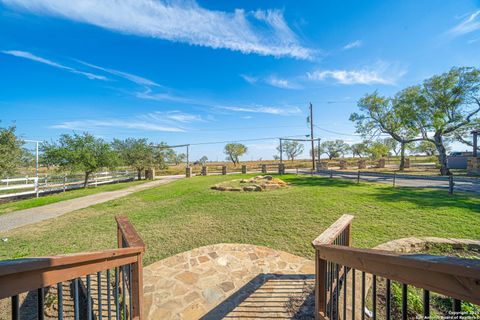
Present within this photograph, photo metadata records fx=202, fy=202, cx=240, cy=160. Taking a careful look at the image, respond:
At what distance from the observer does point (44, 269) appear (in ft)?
3.37

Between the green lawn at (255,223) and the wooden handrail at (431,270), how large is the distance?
113 inches

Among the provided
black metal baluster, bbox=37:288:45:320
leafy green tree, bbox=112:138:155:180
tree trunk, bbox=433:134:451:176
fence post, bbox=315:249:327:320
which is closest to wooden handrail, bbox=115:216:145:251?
black metal baluster, bbox=37:288:45:320

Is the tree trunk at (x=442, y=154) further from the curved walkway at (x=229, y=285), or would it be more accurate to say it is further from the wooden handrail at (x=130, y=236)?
the wooden handrail at (x=130, y=236)

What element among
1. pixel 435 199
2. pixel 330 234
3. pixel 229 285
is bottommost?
pixel 229 285

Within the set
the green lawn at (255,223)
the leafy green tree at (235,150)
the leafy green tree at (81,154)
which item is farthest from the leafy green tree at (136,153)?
the leafy green tree at (235,150)

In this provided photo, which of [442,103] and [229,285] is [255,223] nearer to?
[229,285]

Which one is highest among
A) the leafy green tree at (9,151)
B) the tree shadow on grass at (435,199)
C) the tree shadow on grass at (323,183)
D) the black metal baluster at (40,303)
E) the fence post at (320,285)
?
the leafy green tree at (9,151)

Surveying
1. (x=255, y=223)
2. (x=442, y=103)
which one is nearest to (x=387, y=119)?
(x=442, y=103)

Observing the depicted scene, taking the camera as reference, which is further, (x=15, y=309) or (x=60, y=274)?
(x=60, y=274)

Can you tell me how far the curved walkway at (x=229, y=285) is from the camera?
2.45m

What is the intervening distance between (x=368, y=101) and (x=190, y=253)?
22256 mm

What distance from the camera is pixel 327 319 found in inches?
75.9

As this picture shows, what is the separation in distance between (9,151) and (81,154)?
4.40 metres

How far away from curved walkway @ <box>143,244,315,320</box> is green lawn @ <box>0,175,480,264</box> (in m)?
0.53
